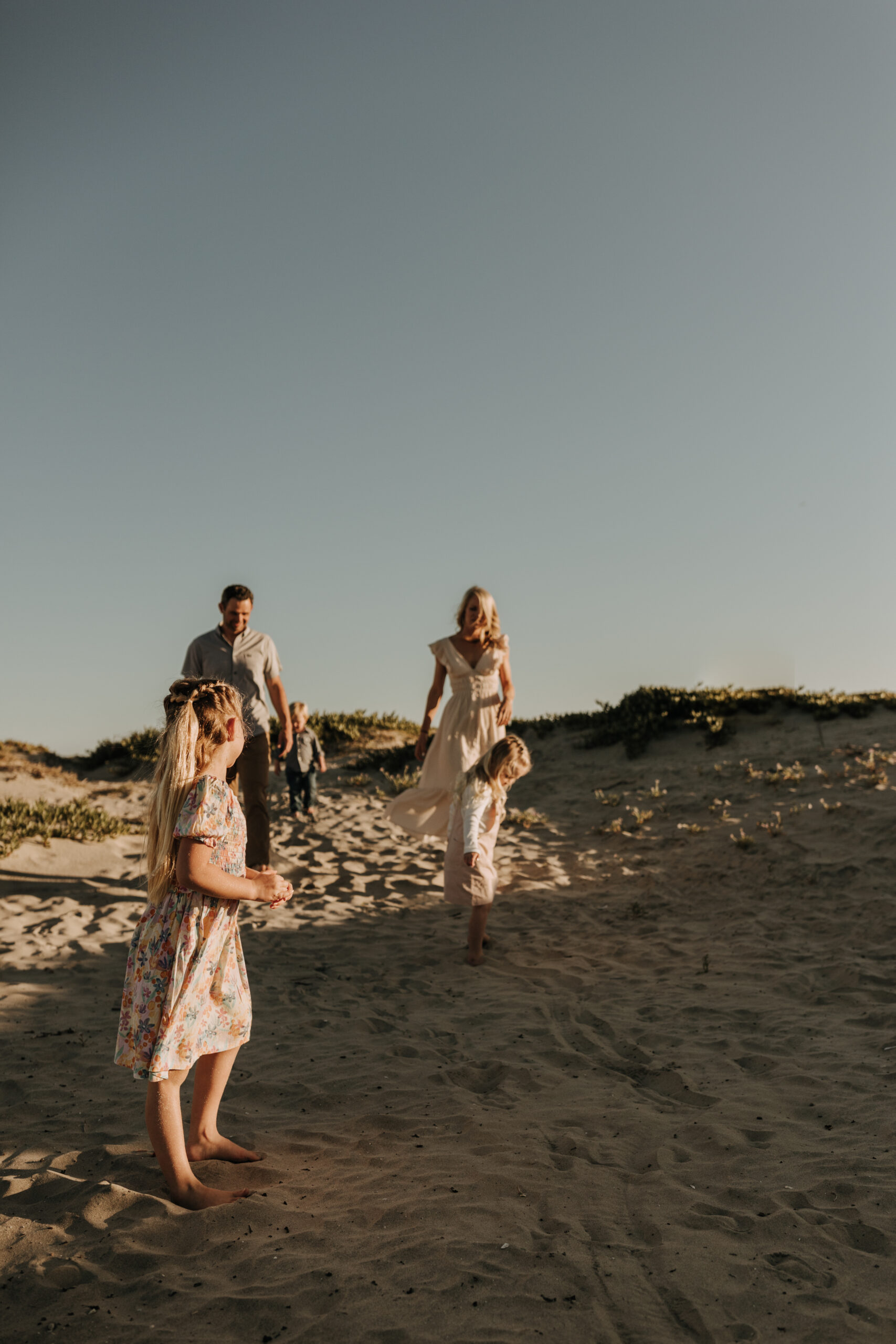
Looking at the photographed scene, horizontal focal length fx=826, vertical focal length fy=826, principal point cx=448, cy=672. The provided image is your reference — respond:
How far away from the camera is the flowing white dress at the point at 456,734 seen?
719 cm

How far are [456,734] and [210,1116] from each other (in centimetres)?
436

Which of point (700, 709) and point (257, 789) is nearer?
point (257, 789)

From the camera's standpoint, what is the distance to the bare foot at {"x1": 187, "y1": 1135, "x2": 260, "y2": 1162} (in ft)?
10.3

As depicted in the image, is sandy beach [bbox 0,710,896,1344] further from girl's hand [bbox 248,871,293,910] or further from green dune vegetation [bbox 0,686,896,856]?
green dune vegetation [bbox 0,686,896,856]

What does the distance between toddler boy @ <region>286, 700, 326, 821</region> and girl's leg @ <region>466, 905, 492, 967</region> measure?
16.6ft

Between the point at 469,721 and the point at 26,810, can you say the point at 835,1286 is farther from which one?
the point at 26,810

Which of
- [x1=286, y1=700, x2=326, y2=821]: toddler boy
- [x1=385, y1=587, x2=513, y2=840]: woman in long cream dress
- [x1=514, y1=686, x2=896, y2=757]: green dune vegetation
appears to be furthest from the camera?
[x1=514, y1=686, x2=896, y2=757]: green dune vegetation

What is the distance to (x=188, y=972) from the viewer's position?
2.81m

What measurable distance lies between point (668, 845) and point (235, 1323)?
8.01 metres

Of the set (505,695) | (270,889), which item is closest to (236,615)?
(505,695)

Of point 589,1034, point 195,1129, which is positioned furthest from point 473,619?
point 195,1129

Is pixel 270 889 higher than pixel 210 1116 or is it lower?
higher

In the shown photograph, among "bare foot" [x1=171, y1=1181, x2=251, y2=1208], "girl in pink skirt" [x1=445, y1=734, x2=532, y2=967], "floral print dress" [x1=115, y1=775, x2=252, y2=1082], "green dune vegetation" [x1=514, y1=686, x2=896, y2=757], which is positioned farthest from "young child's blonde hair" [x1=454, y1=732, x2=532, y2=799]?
"green dune vegetation" [x1=514, y1=686, x2=896, y2=757]

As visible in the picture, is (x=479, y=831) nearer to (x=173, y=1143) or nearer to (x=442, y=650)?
(x=442, y=650)
